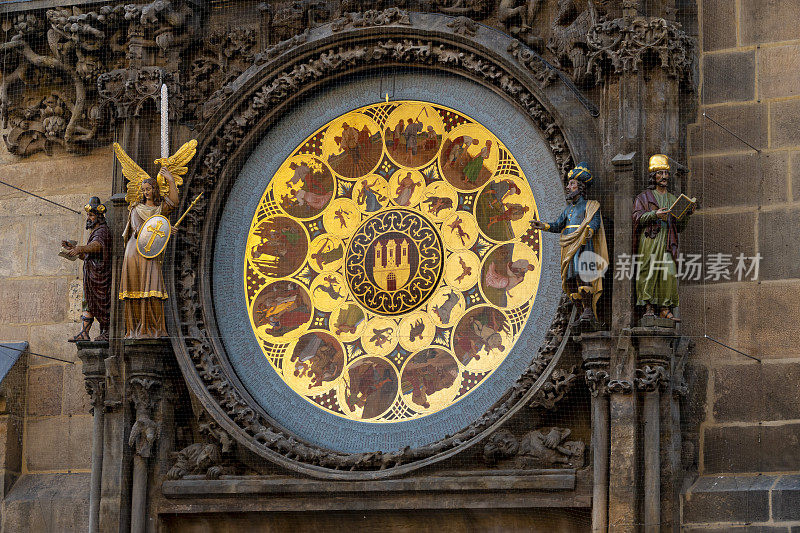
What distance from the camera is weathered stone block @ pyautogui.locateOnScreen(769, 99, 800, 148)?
14.2m

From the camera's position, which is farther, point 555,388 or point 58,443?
point 58,443

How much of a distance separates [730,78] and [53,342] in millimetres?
5852

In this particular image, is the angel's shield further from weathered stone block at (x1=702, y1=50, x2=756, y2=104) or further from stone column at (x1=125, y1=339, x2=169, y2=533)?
weathered stone block at (x1=702, y1=50, x2=756, y2=104)

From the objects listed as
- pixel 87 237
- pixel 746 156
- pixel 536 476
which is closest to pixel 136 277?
pixel 87 237

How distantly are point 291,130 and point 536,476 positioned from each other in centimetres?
350

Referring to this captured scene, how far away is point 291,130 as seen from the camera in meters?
15.3

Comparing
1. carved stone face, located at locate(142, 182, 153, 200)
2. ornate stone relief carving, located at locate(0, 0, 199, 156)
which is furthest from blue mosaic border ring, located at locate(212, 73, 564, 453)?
ornate stone relief carving, located at locate(0, 0, 199, 156)

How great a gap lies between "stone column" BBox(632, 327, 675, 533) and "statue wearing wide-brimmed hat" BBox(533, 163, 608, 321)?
47 cm

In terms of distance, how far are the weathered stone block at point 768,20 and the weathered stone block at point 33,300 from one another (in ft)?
19.2

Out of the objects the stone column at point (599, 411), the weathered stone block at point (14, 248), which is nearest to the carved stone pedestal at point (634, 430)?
the stone column at point (599, 411)

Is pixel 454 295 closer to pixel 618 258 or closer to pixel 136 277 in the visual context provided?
pixel 618 258

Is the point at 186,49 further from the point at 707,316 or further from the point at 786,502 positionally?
the point at 786,502

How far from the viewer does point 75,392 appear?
15734 mm

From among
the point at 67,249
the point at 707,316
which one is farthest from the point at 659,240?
the point at 67,249
